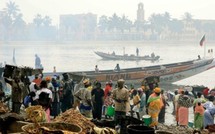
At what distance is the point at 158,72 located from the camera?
100ft

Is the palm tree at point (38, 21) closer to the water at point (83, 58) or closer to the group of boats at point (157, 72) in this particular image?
the water at point (83, 58)

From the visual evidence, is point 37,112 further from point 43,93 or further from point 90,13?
point 90,13

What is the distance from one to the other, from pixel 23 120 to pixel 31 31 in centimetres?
16455

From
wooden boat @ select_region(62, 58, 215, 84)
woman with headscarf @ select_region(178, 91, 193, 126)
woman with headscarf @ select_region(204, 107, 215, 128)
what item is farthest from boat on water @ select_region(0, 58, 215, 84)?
woman with headscarf @ select_region(204, 107, 215, 128)

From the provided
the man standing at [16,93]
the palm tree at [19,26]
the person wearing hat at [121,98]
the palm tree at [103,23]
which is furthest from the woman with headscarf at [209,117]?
the palm tree at [103,23]

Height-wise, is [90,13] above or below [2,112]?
above

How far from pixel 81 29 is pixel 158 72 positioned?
15473 centimetres

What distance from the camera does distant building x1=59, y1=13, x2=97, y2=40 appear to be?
180 m

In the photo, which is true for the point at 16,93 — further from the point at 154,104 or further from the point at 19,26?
the point at 19,26

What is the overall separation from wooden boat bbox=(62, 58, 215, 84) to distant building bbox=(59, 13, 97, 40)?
481 feet

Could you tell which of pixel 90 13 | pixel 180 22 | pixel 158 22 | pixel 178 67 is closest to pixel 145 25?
pixel 158 22

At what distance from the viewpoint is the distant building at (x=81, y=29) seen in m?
180

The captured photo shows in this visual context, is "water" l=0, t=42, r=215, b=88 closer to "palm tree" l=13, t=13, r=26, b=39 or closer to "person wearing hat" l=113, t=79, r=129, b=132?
"palm tree" l=13, t=13, r=26, b=39

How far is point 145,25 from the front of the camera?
572 feet
